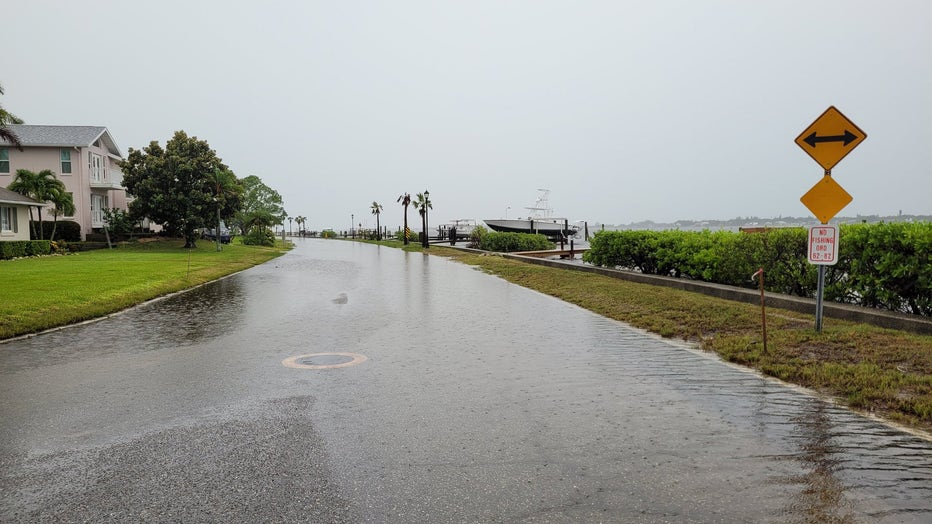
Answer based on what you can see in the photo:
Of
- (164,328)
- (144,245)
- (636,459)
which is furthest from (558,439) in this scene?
(144,245)

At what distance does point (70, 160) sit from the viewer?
41.9m

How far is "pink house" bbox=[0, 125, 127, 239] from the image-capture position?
1636 inches

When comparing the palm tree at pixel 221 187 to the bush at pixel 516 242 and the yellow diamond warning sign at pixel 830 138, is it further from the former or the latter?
the yellow diamond warning sign at pixel 830 138

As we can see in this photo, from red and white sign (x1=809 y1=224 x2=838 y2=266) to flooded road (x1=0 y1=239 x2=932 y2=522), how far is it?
251 centimetres

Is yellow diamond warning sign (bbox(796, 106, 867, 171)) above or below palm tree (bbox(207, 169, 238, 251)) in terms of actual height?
below

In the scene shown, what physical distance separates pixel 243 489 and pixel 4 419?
3.10 meters

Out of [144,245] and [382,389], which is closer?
[382,389]

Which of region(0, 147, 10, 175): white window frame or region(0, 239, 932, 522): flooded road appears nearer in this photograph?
region(0, 239, 932, 522): flooded road

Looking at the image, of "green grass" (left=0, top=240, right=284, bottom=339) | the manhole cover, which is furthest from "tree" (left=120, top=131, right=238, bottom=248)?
the manhole cover

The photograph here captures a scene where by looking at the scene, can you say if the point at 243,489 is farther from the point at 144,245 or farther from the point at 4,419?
the point at 144,245

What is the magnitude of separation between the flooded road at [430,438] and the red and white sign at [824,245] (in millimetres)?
2509

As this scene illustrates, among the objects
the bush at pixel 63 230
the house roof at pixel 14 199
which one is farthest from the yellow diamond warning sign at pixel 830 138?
the bush at pixel 63 230

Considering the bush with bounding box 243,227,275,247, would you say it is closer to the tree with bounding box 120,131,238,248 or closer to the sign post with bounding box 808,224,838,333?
the tree with bounding box 120,131,238,248

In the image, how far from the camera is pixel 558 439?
4.52 metres
